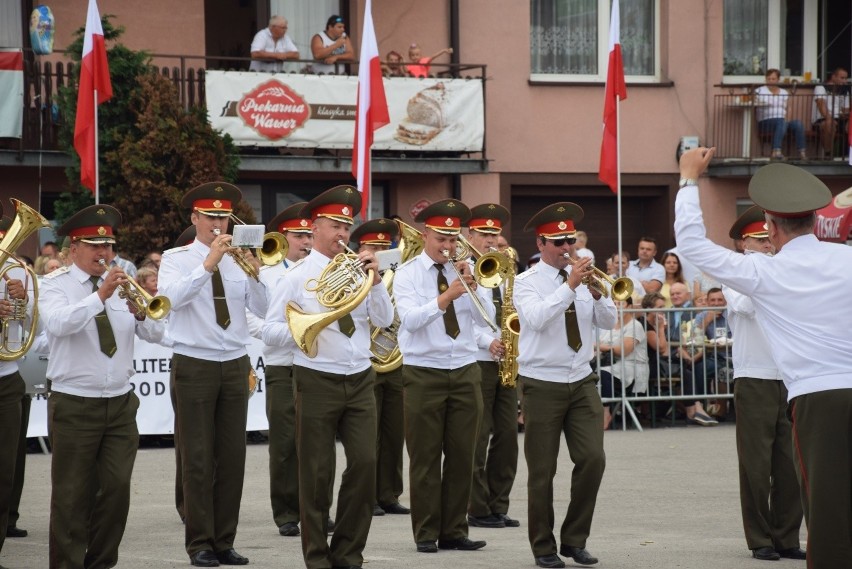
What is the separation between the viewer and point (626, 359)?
17.2 meters

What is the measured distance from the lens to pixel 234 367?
9.78 meters

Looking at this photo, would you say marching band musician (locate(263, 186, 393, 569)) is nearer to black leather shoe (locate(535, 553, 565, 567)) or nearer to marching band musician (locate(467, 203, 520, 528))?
black leather shoe (locate(535, 553, 565, 567))

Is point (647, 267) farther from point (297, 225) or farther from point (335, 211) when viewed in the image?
point (335, 211)

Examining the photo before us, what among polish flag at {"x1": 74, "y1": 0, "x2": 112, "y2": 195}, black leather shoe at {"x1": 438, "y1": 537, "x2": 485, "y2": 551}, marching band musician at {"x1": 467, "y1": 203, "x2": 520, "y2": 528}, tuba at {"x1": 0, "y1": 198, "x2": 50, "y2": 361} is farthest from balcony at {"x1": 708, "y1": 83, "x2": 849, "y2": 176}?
tuba at {"x1": 0, "y1": 198, "x2": 50, "y2": 361}

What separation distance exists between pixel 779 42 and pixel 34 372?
1624 centimetres

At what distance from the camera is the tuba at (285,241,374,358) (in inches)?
342

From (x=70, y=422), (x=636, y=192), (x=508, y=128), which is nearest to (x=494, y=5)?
(x=508, y=128)

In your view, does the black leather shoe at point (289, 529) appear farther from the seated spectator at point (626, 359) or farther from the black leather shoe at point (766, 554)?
the seated spectator at point (626, 359)

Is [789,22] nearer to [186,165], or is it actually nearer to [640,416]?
[640,416]

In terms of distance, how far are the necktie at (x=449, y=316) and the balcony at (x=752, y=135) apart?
1345cm

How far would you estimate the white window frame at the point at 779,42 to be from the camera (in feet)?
77.8

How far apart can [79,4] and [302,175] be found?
402cm

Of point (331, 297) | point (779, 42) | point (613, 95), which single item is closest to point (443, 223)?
point (331, 297)

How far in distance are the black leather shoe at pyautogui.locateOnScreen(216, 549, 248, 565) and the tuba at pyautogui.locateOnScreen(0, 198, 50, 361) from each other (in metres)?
1.82
